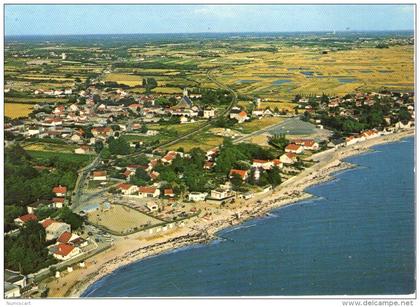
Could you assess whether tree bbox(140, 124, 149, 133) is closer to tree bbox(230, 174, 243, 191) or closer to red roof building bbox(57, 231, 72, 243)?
tree bbox(230, 174, 243, 191)

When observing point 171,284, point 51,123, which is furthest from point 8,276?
point 51,123

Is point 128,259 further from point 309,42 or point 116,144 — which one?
point 309,42

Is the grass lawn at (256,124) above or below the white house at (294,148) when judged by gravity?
above

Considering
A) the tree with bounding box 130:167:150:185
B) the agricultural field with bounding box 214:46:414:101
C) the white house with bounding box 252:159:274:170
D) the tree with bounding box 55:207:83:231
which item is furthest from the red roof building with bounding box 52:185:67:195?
the agricultural field with bounding box 214:46:414:101

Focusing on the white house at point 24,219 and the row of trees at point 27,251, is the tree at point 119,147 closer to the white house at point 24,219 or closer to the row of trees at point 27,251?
the white house at point 24,219

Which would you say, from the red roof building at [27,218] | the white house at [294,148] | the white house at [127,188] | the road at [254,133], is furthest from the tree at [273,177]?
the red roof building at [27,218]

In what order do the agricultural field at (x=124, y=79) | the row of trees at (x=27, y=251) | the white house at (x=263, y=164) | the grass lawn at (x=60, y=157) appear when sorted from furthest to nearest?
the agricultural field at (x=124, y=79) < the white house at (x=263, y=164) < the grass lawn at (x=60, y=157) < the row of trees at (x=27, y=251)

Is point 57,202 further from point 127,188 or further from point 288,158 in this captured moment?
point 288,158
